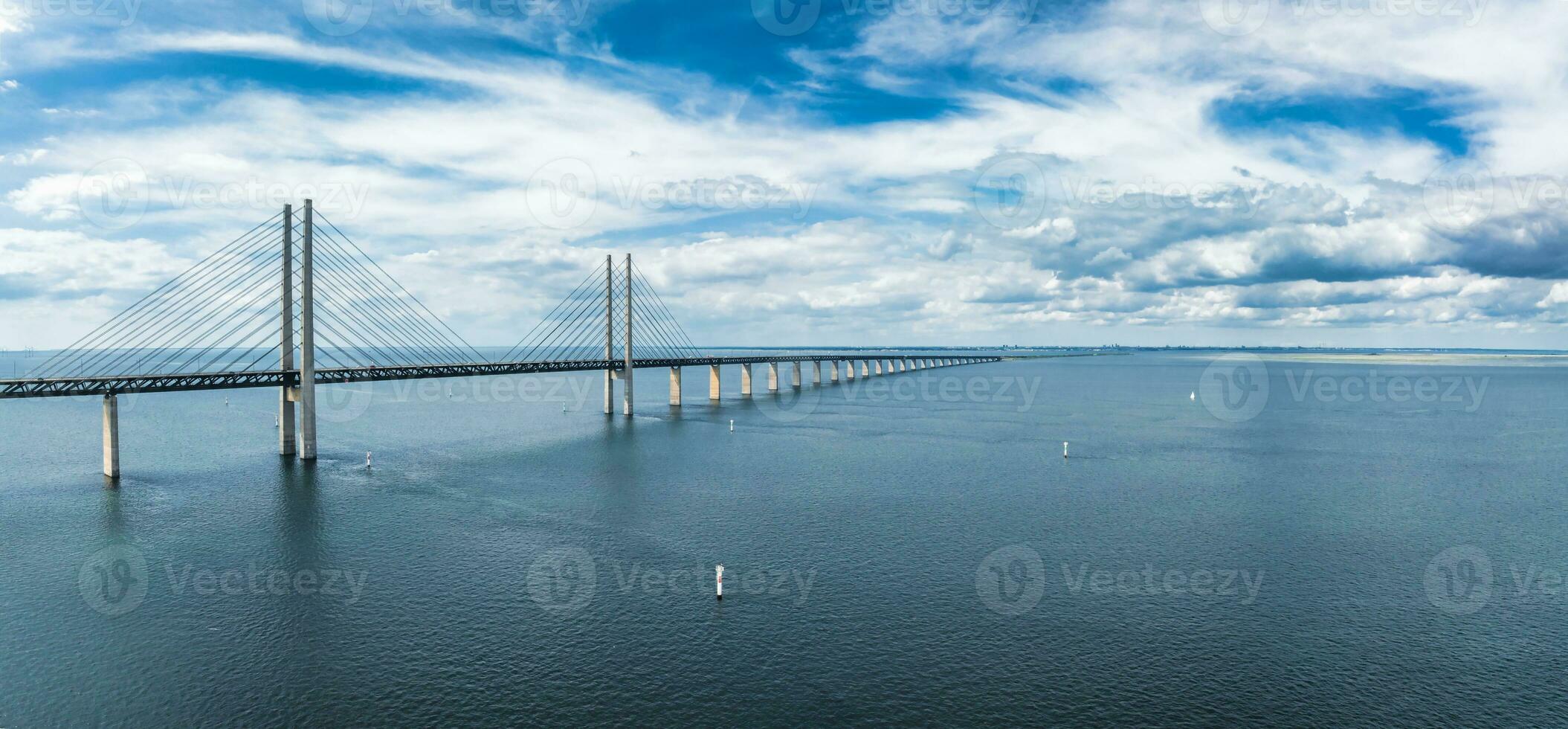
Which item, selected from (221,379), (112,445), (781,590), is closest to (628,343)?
(221,379)

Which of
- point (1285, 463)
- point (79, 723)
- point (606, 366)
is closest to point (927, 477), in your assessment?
point (1285, 463)

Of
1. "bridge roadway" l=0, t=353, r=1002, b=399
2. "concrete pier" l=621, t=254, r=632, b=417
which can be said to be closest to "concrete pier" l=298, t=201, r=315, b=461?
"bridge roadway" l=0, t=353, r=1002, b=399

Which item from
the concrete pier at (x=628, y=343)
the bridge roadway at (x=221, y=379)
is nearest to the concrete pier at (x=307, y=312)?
the bridge roadway at (x=221, y=379)

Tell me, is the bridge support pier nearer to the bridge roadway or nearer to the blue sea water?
the blue sea water

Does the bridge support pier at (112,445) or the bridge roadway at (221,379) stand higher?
the bridge roadway at (221,379)

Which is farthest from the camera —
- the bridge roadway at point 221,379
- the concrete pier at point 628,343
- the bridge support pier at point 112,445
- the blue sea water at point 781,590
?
the concrete pier at point 628,343

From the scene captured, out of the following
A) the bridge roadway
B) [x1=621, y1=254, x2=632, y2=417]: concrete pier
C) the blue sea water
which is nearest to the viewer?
the blue sea water

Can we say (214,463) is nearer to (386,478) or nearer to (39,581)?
(386,478)

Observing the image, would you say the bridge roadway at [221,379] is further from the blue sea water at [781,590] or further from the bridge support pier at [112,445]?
the blue sea water at [781,590]

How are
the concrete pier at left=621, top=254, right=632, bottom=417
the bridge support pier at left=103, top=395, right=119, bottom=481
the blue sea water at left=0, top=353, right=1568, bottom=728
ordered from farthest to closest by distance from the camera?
1. the concrete pier at left=621, top=254, right=632, bottom=417
2. the bridge support pier at left=103, top=395, right=119, bottom=481
3. the blue sea water at left=0, top=353, right=1568, bottom=728
